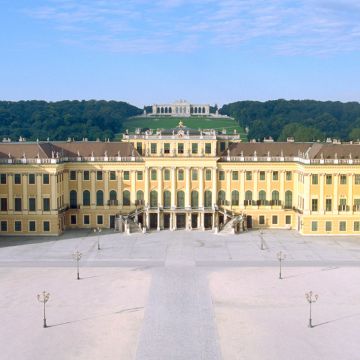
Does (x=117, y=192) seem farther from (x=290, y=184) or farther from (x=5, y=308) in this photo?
(x=5, y=308)

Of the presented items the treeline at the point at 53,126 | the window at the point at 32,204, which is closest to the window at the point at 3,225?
the window at the point at 32,204

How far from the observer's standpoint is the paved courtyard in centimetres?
4062

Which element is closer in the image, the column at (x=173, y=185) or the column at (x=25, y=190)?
the column at (x=25, y=190)

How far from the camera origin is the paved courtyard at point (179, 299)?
133ft

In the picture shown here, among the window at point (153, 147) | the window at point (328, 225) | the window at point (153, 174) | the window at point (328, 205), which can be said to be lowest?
the window at point (328, 225)

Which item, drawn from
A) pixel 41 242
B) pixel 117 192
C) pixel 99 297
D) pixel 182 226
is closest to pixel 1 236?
→ pixel 41 242

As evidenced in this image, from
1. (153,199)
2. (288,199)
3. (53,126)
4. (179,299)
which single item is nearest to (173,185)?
(153,199)

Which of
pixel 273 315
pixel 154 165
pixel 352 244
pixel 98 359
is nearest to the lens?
pixel 98 359

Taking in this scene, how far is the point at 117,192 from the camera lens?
289ft

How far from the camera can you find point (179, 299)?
50938 millimetres

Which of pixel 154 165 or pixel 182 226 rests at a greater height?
pixel 154 165

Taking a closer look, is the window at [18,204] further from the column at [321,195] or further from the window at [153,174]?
the column at [321,195]

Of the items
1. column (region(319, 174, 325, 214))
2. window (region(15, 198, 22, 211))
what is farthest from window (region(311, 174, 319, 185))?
window (region(15, 198, 22, 211))

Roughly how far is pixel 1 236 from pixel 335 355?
5221cm
